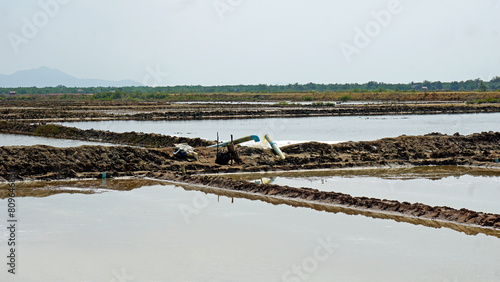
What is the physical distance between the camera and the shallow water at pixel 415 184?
12383mm

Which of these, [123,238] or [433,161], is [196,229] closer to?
[123,238]

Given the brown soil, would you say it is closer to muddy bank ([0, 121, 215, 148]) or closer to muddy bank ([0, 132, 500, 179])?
muddy bank ([0, 132, 500, 179])

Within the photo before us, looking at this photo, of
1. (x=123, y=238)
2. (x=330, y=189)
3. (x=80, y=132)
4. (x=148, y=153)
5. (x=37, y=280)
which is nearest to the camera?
(x=37, y=280)

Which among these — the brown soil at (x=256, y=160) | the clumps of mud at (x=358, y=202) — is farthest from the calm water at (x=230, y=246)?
the brown soil at (x=256, y=160)

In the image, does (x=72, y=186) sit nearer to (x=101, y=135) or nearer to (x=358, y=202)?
(x=358, y=202)

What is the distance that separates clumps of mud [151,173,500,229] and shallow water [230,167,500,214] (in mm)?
931

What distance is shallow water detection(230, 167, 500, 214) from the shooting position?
12.4 meters

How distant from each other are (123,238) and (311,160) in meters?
9.13

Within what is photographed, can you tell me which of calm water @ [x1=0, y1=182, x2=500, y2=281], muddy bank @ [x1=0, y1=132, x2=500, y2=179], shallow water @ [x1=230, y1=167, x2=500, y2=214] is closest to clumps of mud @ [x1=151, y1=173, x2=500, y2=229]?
calm water @ [x1=0, y1=182, x2=500, y2=281]

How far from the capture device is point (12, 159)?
15578mm

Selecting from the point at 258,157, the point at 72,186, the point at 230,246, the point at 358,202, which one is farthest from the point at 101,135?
the point at 230,246

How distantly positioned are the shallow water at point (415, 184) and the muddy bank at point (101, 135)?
20.4ft

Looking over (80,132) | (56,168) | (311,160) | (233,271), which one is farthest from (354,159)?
(80,132)

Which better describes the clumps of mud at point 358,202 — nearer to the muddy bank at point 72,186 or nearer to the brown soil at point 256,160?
the brown soil at point 256,160
